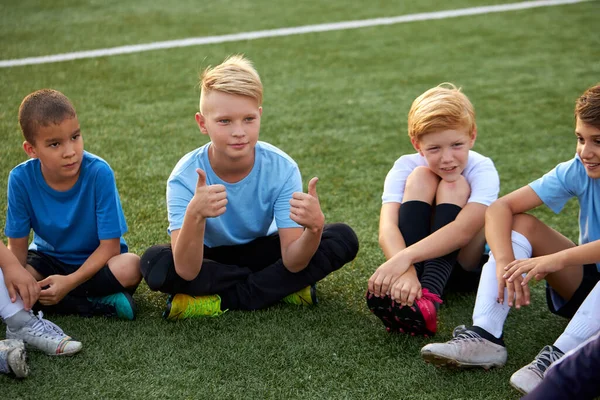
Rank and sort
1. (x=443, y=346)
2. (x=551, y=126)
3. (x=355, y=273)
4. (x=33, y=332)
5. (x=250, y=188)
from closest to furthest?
1. (x=443, y=346)
2. (x=33, y=332)
3. (x=250, y=188)
4. (x=355, y=273)
5. (x=551, y=126)

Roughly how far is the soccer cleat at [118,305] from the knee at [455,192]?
1182 millimetres

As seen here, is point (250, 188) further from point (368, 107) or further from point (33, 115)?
point (368, 107)

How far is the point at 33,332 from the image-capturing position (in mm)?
2537

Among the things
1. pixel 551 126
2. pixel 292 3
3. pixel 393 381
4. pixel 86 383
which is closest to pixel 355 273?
pixel 393 381

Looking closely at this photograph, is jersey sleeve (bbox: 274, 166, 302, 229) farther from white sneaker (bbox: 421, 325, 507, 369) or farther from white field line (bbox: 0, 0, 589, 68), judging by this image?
white field line (bbox: 0, 0, 589, 68)

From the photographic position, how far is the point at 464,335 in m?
2.40

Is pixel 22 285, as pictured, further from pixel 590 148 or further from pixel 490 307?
pixel 590 148

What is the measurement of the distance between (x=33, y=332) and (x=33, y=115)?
29.4 inches

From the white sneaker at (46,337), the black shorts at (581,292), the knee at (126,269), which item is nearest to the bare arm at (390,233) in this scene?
the black shorts at (581,292)

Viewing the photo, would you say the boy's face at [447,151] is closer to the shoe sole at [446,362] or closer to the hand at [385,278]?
the hand at [385,278]

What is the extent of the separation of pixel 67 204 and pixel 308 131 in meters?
2.19

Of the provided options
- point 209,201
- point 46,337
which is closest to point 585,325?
point 209,201

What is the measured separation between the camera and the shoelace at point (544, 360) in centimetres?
225

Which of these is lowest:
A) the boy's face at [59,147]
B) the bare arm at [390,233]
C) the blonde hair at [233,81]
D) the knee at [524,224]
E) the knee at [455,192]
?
the bare arm at [390,233]
